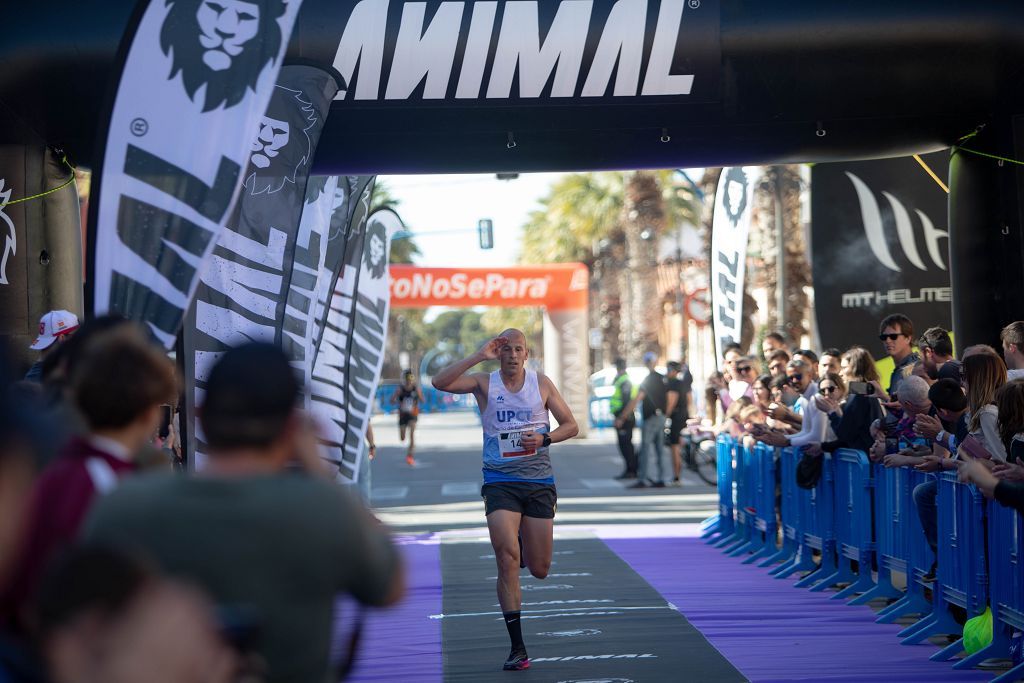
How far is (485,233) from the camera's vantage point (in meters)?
48.7

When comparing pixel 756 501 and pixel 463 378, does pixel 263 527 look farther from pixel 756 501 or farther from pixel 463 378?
pixel 756 501

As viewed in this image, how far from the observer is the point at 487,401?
8.95 meters

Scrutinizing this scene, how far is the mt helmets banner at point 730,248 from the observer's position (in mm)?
15914

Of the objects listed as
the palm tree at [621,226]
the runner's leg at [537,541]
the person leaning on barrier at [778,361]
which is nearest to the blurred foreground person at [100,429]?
the runner's leg at [537,541]

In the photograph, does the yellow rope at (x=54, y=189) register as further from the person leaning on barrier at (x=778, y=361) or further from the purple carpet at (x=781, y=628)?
the person leaning on barrier at (x=778, y=361)

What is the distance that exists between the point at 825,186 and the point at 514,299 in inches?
1055

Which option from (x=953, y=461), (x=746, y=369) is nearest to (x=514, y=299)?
(x=746, y=369)

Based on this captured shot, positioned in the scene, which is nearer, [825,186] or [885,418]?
[885,418]

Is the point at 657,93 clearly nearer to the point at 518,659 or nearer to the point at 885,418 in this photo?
the point at 885,418

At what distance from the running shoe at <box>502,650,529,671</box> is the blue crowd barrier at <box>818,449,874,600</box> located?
128 inches

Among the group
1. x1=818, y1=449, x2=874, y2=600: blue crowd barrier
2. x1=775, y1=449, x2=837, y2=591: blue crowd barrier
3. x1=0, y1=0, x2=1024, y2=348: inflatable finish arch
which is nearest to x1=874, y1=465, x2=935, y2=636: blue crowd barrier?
x1=818, y1=449, x2=874, y2=600: blue crowd barrier

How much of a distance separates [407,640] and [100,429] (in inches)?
240

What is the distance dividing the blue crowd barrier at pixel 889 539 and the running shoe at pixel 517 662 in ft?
7.74

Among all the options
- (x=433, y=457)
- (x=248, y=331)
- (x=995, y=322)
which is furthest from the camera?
(x=433, y=457)
